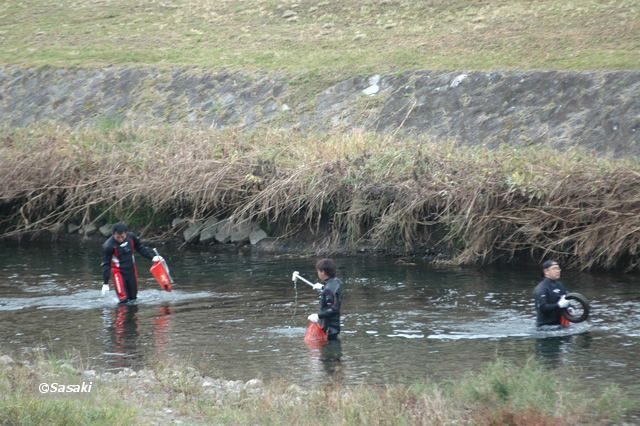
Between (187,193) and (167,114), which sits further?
(167,114)

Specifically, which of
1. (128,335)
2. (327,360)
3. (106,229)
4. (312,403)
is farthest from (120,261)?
(312,403)

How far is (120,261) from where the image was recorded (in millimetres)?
19391

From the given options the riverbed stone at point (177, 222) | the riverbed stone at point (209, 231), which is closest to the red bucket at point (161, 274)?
the riverbed stone at point (209, 231)

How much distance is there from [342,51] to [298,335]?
2063 centimetres

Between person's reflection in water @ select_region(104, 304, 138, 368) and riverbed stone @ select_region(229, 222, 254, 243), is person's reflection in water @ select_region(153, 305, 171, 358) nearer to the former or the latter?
person's reflection in water @ select_region(104, 304, 138, 368)

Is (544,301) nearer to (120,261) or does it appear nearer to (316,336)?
(316,336)

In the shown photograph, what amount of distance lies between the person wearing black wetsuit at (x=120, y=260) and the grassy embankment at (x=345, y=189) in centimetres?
520

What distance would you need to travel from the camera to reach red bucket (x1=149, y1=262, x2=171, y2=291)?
783 inches

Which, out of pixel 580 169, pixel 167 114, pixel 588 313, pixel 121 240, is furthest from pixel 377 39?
pixel 588 313

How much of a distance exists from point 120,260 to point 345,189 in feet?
21.7

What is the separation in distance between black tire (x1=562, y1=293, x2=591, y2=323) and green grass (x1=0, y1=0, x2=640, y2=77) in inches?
567

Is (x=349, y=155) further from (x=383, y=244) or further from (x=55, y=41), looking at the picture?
(x=55, y=41)

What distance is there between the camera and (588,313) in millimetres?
16156

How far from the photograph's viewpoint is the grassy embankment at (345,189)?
838 inches
